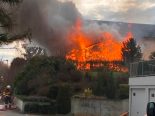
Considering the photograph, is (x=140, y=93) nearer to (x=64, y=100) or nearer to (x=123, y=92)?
(x=123, y=92)

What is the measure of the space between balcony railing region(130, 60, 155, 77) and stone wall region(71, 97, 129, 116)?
3552mm

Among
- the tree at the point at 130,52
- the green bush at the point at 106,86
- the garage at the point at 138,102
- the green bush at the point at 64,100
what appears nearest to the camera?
the garage at the point at 138,102

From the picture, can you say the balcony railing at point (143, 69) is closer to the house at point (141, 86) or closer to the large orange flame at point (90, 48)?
the house at point (141, 86)

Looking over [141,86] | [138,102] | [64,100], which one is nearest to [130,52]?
[64,100]

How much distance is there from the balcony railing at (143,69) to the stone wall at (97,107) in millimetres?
3552

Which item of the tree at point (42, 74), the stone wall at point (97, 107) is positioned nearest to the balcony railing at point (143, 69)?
the stone wall at point (97, 107)

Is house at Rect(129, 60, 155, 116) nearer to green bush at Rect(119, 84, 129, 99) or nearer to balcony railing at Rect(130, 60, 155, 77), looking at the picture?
balcony railing at Rect(130, 60, 155, 77)

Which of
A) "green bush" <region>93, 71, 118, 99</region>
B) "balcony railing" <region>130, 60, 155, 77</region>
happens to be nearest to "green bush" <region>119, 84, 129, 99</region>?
"green bush" <region>93, 71, 118, 99</region>

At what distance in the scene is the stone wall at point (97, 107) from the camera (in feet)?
102

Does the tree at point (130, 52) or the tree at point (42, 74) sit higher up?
the tree at point (130, 52)

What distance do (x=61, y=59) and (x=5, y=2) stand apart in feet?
97.6

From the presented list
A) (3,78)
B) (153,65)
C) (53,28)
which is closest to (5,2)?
(153,65)

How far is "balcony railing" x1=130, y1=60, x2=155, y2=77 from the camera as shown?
2508 cm

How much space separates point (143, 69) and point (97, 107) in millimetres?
7288
